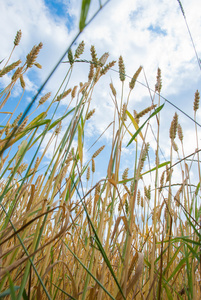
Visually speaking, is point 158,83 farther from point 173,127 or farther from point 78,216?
point 78,216

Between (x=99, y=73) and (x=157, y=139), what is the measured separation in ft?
1.15

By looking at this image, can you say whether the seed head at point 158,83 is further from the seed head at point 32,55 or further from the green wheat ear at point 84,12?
the green wheat ear at point 84,12

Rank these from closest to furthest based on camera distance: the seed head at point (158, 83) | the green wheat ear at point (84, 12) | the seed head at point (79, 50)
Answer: the green wheat ear at point (84, 12)
the seed head at point (79, 50)
the seed head at point (158, 83)

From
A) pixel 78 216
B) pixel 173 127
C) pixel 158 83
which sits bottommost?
pixel 78 216

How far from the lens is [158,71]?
93 centimetres

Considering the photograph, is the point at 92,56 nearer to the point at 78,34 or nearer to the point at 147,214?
the point at 78,34

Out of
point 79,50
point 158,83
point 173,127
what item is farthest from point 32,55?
point 173,127

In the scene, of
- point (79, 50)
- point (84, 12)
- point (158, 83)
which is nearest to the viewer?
point (84, 12)

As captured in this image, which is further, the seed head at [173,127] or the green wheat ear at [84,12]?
the seed head at [173,127]

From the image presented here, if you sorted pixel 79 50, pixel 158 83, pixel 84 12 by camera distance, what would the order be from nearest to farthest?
1. pixel 84 12
2. pixel 79 50
3. pixel 158 83

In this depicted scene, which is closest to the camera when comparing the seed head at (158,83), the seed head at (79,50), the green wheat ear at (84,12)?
the green wheat ear at (84,12)

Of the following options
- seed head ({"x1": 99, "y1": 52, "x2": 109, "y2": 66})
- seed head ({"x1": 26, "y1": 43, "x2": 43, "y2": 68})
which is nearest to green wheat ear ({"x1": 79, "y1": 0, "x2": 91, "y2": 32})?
seed head ({"x1": 99, "y1": 52, "x2": 109, "y2": 66})

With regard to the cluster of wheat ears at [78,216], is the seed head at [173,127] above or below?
above

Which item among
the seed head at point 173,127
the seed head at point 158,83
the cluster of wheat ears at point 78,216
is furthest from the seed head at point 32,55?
the seed head at point 173,127
